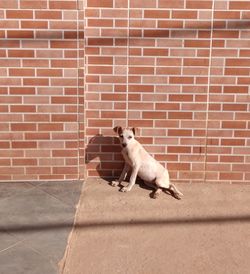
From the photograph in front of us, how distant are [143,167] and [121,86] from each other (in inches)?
31.1

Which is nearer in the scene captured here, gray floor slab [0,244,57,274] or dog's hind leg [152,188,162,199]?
gray floor slab [0,244,57,274]

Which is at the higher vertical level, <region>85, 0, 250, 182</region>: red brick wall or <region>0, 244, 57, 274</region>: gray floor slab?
<region>85, 0, 250, 182</region>: red brick wall

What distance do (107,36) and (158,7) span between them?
0.53 metres

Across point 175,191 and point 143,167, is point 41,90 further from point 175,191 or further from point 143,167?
point 175,191

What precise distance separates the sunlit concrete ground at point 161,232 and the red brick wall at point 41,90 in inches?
20.1

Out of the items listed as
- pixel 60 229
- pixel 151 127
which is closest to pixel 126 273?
pixel 60 229

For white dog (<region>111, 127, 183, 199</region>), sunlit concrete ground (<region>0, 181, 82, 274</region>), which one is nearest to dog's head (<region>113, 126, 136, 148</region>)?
white dog (<region>111, 127, 183, 199</region>)

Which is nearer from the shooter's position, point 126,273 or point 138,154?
point 126,273

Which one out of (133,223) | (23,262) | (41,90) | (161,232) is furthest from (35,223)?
(41,90)

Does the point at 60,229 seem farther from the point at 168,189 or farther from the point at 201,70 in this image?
the point at 201,70

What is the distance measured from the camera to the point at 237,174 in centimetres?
462

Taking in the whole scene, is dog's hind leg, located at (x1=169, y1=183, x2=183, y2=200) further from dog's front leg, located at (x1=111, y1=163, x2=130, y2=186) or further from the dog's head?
the dog's head

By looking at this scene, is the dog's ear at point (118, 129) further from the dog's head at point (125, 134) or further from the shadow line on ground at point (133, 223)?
the shadow line on ground at point (133, 223)

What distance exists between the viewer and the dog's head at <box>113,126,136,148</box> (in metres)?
4.26
